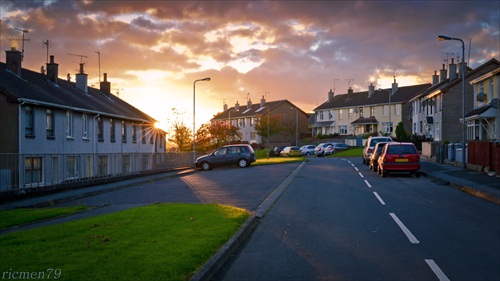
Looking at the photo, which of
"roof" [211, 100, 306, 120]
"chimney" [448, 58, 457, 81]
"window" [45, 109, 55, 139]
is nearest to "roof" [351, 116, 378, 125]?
"roof" [211, 100, 306, 120]

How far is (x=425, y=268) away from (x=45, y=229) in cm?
758

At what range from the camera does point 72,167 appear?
24516 mm

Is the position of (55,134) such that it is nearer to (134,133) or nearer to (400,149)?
(134,133)

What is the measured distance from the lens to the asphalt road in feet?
23.4

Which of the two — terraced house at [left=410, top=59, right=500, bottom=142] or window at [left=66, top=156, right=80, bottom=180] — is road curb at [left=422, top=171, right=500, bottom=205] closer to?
terraced house at [left=410, top=59, right=500, bottom=142]

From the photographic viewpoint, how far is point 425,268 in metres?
7.29

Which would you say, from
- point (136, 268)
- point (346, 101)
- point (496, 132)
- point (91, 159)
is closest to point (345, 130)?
point (346, 101)

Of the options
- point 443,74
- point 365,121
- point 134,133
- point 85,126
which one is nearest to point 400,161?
point 85,126

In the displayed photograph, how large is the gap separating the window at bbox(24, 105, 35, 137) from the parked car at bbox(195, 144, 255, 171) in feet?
43.5

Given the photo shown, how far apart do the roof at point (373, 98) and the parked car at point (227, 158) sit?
44641 mm

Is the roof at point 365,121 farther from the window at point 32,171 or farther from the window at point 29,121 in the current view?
the window at point 32,171

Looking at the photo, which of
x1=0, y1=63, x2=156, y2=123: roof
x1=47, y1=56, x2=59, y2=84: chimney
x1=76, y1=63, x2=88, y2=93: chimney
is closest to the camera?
x1=0, y1=63, x2=156, y2=123: roof

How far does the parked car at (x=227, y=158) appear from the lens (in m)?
38.2

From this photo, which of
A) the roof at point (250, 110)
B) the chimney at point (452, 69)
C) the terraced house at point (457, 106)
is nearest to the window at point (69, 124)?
the terraced house at point (457, 106)
